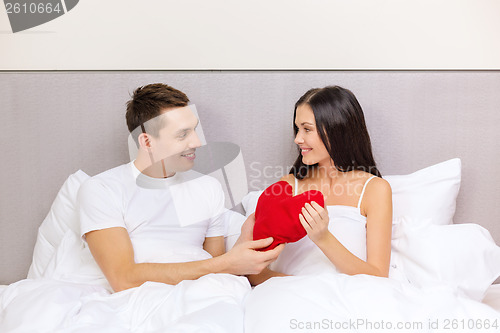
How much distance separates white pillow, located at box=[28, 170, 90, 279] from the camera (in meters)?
1.63

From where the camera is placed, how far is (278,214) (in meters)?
1.32

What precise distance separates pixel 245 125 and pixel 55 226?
0.79 metres

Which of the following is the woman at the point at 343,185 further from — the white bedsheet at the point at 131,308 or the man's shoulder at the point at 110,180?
the man's shoulder at the point at 110,180

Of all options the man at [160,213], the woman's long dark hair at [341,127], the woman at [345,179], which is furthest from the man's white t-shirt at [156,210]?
the woman's long dark hair at [341,127]

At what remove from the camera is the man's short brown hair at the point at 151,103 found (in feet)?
5.00

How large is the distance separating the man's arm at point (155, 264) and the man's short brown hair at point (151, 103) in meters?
0.39

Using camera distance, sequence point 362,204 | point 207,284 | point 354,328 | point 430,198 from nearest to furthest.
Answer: point 354,328, point 207,284, point 362,204, point 430,198

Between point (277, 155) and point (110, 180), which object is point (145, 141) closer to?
point (110, 180)

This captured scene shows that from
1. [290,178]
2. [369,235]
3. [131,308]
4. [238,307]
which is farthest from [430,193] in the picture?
[131,308]
